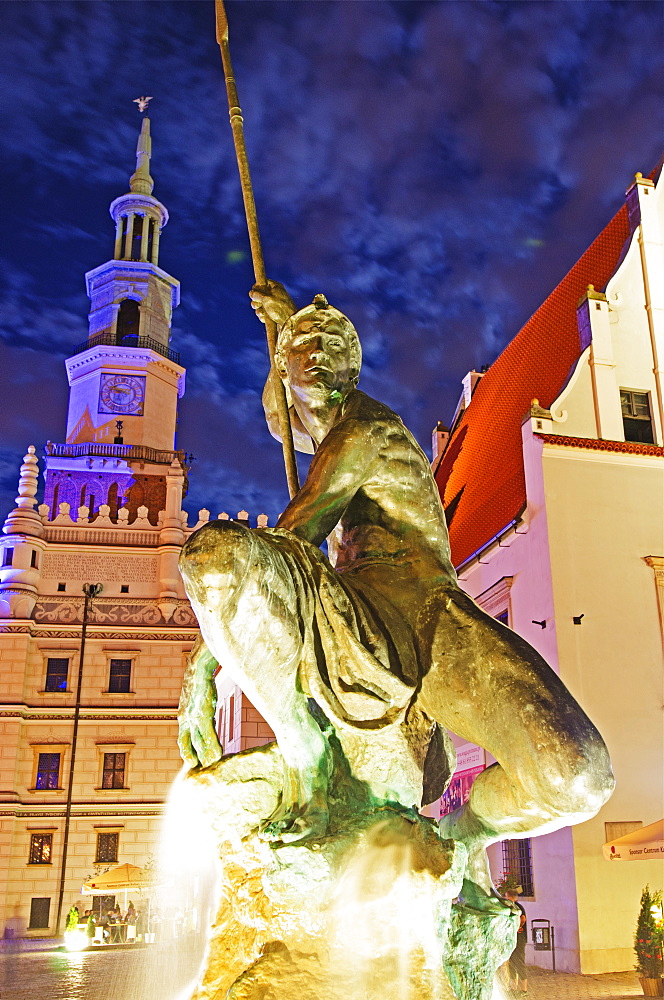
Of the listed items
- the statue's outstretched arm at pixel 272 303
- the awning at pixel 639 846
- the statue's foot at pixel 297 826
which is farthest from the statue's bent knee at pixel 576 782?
the awning at pixel 639 846

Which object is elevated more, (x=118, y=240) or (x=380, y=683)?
(x=118, y=240)

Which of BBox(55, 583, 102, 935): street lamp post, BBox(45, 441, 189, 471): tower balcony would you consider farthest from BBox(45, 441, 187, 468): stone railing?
BBox(55, 583, 102, 935): street lamp post

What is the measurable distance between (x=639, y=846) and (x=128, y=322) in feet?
143

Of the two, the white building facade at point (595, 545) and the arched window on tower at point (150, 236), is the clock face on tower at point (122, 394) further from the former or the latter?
the white building facade at point (595, 545)

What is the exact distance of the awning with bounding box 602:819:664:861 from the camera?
39.7 feet

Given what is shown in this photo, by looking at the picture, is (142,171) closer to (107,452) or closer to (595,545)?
(107,452)

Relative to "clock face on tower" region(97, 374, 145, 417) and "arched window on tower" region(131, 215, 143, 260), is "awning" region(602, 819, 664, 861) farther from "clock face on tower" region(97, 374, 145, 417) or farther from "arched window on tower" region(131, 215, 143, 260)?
"arched window on tower" region(131, 215, 143, 260)

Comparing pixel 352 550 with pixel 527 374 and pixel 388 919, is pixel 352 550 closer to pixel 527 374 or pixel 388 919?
pixel 388 919

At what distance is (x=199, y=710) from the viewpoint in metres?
3.03

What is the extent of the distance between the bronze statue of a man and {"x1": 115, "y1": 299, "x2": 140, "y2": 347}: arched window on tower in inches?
1868

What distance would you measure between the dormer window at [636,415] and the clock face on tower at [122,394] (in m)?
32.4

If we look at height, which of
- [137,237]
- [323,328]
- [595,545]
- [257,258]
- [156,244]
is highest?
[137,237]

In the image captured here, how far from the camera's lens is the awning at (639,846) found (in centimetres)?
1211

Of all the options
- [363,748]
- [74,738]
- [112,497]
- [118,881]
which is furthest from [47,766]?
[363,748]
